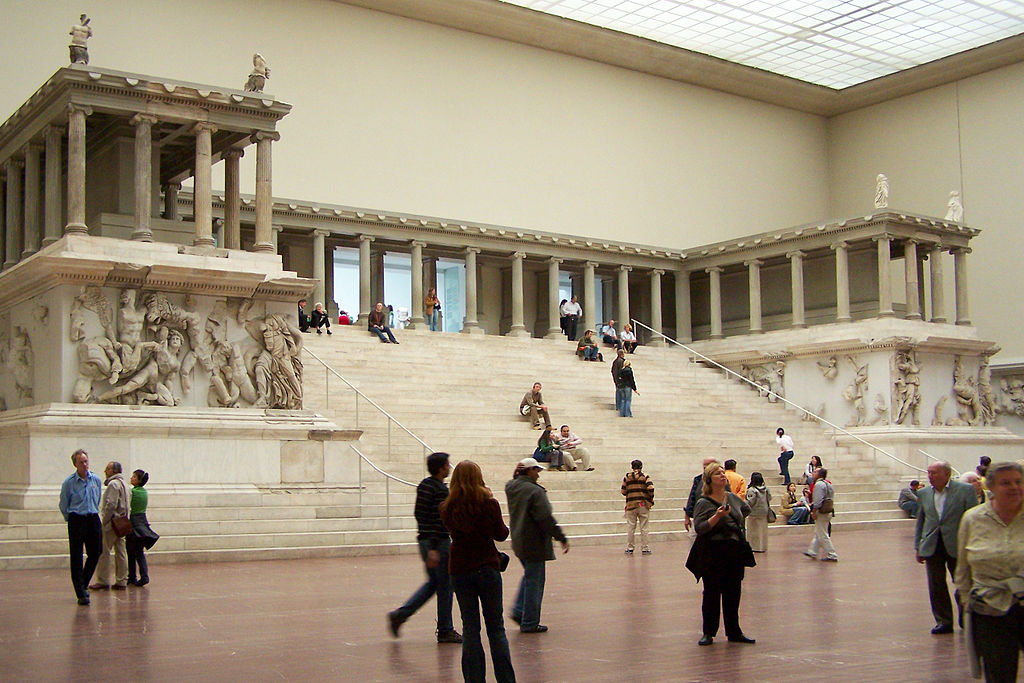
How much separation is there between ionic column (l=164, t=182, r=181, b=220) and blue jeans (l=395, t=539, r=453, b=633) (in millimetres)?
15435

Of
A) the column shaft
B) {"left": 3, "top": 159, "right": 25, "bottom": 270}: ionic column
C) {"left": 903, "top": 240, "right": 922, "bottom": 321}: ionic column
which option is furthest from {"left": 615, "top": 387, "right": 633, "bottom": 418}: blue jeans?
{"left": 3, "top": 159, "right": 25, "bottom": 270}: ionic column

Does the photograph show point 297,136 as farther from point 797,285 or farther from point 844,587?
point 844,587

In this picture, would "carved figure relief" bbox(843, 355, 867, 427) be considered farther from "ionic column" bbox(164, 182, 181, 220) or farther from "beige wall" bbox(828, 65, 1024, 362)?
"ionic column" bbox(164, 182, 181, 220)

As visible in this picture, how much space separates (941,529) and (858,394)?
22980 mm

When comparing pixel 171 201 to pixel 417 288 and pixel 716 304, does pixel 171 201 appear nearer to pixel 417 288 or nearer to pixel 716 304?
pixel 417 288

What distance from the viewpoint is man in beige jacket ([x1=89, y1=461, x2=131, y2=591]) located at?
1294 centimetres

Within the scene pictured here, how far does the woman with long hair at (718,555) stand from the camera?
30.0 ft

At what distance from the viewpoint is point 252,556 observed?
53.6 ft

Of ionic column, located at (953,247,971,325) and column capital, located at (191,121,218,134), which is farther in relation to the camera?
ionic column, located at (953,247,971,325)

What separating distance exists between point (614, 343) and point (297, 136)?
11.4m

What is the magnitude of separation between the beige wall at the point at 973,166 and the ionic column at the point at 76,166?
3208cm

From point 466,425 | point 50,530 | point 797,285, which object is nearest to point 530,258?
point 797,285

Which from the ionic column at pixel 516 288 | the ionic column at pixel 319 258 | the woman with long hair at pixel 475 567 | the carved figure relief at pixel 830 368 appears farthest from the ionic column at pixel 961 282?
the woman with long hair at pixel 475 567

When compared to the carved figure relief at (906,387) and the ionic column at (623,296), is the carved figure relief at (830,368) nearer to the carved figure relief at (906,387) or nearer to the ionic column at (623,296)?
the carved figure relief at (906,387)
